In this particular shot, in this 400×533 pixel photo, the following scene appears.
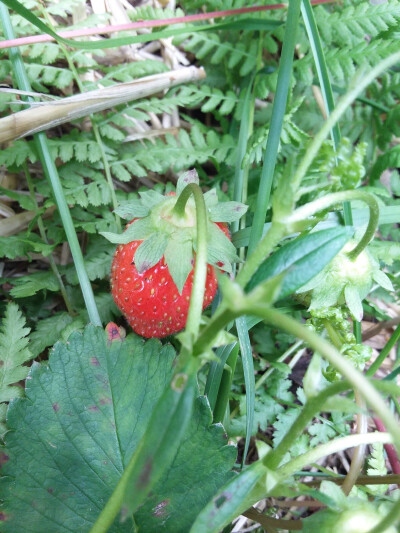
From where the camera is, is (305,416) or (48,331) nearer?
(305,416)

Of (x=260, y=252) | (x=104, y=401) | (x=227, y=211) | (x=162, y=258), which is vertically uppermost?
(x=260, y=252)

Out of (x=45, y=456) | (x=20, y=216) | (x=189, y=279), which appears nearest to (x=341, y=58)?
(x=189, y=279)

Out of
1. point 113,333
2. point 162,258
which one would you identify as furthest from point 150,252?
point 113,333

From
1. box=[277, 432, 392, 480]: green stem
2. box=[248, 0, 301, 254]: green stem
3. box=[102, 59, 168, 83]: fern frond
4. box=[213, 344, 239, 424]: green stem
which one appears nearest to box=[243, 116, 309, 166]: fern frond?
box=[248, 0, 301, 254]: green stem

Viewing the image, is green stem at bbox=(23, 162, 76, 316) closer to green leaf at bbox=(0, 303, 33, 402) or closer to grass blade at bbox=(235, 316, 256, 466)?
green leaf at bbox=(0, 303, 33, 402)

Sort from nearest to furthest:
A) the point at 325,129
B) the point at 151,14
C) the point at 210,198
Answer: the point at 325,129
the point at 210,198
the point at 151,14

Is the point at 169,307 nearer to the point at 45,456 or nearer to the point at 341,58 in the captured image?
the point at 45,456

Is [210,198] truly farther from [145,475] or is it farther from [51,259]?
[145,475]
